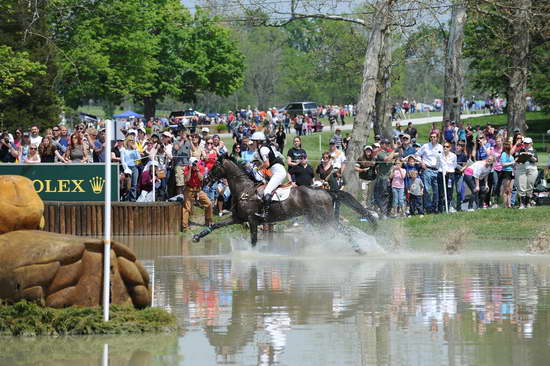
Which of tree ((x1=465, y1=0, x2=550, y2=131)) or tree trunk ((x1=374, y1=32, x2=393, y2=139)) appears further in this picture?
tree trunk ((x1=374, y1=32, x2=393, y2=139))

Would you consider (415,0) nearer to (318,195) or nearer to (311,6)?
(311,6)

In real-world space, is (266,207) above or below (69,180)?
below

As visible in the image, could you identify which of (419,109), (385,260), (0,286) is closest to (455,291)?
(385,260)

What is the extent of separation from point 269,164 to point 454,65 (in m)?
19.7

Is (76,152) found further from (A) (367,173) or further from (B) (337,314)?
(B) (337,314)

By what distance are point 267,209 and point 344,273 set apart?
4453mm

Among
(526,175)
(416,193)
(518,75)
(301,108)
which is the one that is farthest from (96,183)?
(301,108)

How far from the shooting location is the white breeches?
2189 cm

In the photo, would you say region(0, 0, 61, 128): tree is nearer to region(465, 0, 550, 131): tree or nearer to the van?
region(465, 0, 550, 131): tree

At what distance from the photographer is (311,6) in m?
33.1

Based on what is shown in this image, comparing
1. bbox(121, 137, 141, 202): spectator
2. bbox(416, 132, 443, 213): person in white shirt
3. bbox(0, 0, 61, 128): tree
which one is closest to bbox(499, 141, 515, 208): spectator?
bbox(416, 132, 443, 213): person in white shirt

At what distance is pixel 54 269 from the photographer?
11.8 metres

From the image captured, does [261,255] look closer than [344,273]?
No

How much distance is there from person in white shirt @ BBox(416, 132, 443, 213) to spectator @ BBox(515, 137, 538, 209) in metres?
2.01
